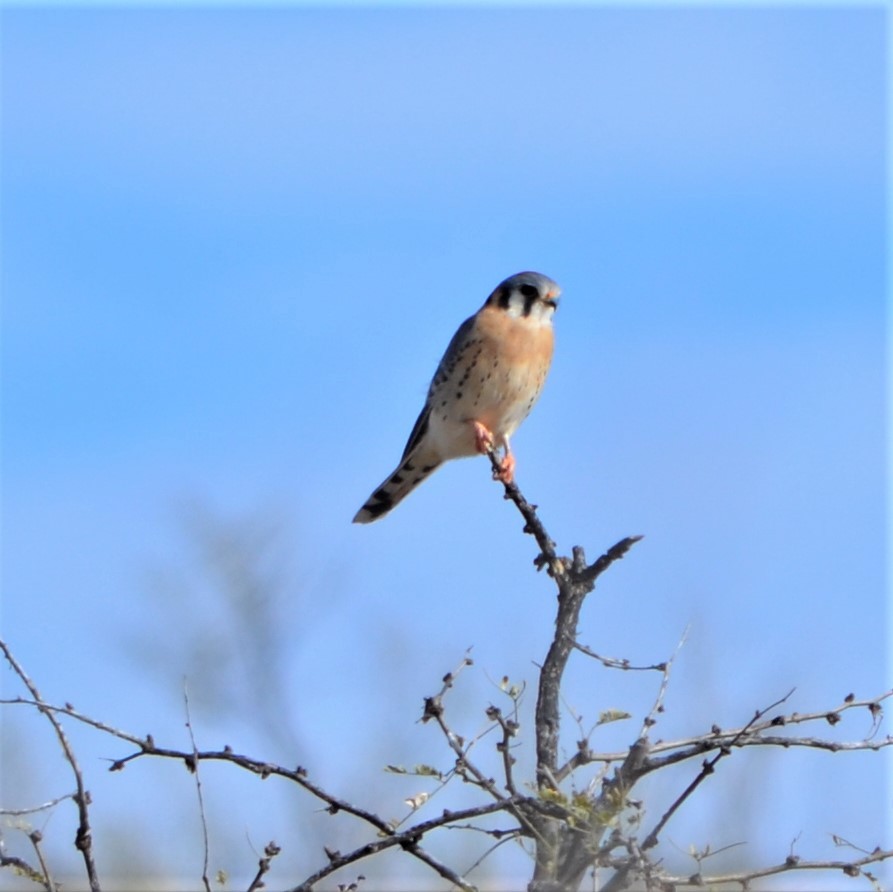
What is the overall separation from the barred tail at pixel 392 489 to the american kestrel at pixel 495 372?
0.46 feet

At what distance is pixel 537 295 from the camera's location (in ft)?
17.9

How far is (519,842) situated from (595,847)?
284 mm

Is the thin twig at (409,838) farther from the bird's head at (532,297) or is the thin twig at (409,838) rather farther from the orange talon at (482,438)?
the bird's head at (532,297)

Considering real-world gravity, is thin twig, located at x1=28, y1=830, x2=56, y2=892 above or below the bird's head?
below

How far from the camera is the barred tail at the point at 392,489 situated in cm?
575

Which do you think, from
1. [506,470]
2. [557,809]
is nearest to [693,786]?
[557,809]

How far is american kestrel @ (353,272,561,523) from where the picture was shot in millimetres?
5395

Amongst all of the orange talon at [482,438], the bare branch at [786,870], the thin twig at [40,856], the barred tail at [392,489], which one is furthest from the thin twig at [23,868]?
the barred tail at [392,489]

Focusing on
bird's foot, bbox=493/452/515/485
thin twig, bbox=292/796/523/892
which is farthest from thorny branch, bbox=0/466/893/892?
bird's foot, bbox=493/452/515/485

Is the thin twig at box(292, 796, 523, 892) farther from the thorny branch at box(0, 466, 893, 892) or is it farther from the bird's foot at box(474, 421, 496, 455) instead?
the bird's foot at box(474, 421, 496, 455)

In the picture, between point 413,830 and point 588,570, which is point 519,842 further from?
point 588,570

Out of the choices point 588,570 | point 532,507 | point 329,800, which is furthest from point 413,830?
point 532,507

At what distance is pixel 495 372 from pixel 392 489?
2.38ft

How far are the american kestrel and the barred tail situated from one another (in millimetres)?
142
